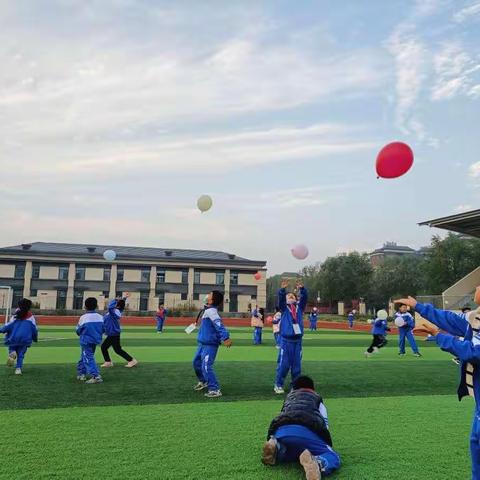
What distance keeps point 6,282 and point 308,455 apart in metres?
59.7

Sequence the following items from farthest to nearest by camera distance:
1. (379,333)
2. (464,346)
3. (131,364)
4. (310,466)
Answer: (379,333) → (131,364) → (310,466) → (464,346)

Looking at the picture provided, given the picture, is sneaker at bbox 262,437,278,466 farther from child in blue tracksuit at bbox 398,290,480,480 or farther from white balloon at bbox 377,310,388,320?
white balloon at bbox 377,310,388,320

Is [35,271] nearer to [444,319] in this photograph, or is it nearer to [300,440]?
[300,440]

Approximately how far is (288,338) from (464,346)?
5425 mm

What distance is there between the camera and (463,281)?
3588 centimetres

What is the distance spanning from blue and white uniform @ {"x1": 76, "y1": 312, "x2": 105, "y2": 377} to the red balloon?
6614 millimetres

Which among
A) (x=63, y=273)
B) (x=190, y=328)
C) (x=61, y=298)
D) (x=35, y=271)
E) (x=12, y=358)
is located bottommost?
(x=12, y=358)

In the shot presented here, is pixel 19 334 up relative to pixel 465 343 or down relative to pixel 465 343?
down

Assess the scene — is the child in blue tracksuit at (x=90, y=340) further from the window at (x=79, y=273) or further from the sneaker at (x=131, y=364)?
the window at (x=79, y=273)

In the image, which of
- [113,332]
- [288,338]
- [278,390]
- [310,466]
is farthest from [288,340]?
[113,332]

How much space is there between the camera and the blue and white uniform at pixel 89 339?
31.0 feet

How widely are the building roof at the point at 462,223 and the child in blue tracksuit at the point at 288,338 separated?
2651 centimetres

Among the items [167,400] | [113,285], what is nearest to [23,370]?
[167,400]

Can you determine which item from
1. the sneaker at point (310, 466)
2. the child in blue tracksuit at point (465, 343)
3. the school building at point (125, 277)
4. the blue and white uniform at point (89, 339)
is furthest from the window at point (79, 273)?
the child in blue tracksuit at point (465, 343)
